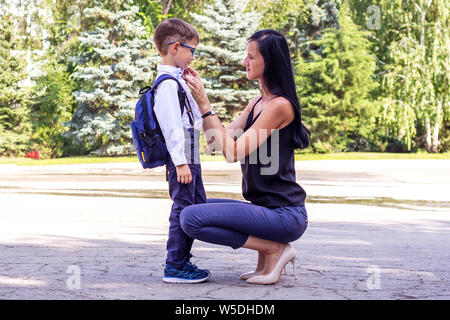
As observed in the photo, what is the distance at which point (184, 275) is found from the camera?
4734 mm

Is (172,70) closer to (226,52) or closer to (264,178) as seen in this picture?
(264,178)

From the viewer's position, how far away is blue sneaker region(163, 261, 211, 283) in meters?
4.73

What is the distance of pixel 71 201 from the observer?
11.9 m

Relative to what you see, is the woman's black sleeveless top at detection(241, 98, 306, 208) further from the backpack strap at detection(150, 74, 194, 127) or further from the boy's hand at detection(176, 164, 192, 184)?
the backpack strap at detection(150, 74, 194, 127)

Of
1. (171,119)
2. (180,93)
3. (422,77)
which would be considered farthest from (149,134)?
(422,77)

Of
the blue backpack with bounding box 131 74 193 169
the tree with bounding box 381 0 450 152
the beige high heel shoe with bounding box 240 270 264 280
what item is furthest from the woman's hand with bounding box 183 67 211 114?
the tree with bounding box 381 0 450 152

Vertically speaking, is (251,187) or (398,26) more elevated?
(398,26)

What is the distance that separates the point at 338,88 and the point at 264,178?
29.9 meters

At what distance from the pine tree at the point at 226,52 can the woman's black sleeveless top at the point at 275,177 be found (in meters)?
29.0

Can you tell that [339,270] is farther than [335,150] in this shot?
No

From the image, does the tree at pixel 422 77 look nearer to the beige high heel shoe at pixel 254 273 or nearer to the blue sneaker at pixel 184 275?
the beige high heel shoe at pixel 254 273

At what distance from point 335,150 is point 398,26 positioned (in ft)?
25.1
